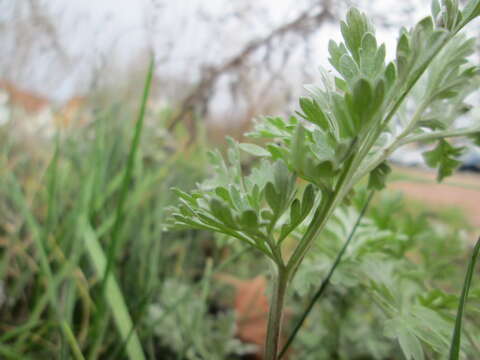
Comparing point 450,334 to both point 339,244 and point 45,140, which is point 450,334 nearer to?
point 339,244

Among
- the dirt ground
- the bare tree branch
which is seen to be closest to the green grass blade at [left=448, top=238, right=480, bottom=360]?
the bare tree branch

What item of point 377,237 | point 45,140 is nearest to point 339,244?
point 377,237

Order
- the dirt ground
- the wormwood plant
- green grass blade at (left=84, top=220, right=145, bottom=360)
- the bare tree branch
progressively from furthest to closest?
the dirt ground < the bare tree branch < green grass blade at (left=84, top=220, right=145, bottom=360) < the wormwood plant

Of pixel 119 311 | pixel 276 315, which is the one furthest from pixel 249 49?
pixel 276 315

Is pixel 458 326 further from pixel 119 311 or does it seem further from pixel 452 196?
pixel 452 196

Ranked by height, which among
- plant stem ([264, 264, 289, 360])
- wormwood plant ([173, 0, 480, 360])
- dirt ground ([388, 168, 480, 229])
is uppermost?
dirt ground ([388, 168, 480, 229])

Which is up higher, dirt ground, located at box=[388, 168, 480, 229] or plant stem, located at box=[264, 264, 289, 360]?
dirt ground, located at box=[388, 168, 480, 229]

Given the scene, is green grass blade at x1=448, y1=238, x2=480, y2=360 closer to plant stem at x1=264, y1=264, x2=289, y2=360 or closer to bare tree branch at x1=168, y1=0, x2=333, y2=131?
plant stem at x1=264, y1=264, x2=289, y2=360

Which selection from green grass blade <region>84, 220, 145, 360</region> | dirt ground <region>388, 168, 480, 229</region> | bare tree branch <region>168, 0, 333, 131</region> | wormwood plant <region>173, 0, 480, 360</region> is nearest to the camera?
wormwood plant <region>173, 0, 480, 360</region>

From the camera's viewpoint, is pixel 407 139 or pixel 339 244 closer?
pixel 407 139
